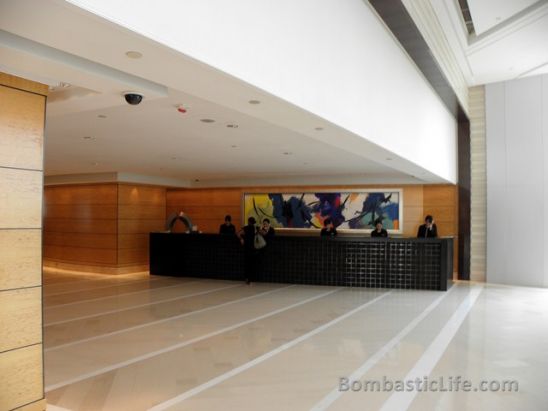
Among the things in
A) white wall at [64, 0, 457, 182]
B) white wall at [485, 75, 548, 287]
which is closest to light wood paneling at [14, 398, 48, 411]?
white wall at [64, 0, 457, 182]

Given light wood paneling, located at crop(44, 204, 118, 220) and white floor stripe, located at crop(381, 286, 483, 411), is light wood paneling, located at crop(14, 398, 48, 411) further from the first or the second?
light wood paneling, located at crop(44, 204, 118, 220)

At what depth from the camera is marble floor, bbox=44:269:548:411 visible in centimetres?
385

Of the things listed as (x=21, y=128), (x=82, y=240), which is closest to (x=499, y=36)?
(x=21, y=128)

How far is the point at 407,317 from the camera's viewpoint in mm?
7055

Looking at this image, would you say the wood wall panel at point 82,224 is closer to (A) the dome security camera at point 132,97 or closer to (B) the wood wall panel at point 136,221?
(B) the wood wall panel at point 136,221

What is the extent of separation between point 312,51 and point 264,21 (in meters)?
0.81

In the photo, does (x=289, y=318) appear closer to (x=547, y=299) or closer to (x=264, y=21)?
(x=264, y=21)

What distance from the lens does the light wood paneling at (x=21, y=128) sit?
3236mm

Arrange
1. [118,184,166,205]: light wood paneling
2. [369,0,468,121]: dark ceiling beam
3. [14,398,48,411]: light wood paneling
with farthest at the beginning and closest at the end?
[118,184,166,205]: light wood paneling, [369,0,468,121]: dark ceiling beam, [14,398,48,411]: light wood paneling

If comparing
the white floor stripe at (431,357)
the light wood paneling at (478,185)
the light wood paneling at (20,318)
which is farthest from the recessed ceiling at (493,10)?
the light wood paneling at (20,318)

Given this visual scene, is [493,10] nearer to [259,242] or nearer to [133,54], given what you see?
[259,242]

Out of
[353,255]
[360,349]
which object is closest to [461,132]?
[353,255]

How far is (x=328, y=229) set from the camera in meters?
12.9

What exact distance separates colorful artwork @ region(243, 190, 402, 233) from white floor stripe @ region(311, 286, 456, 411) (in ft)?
15.2
